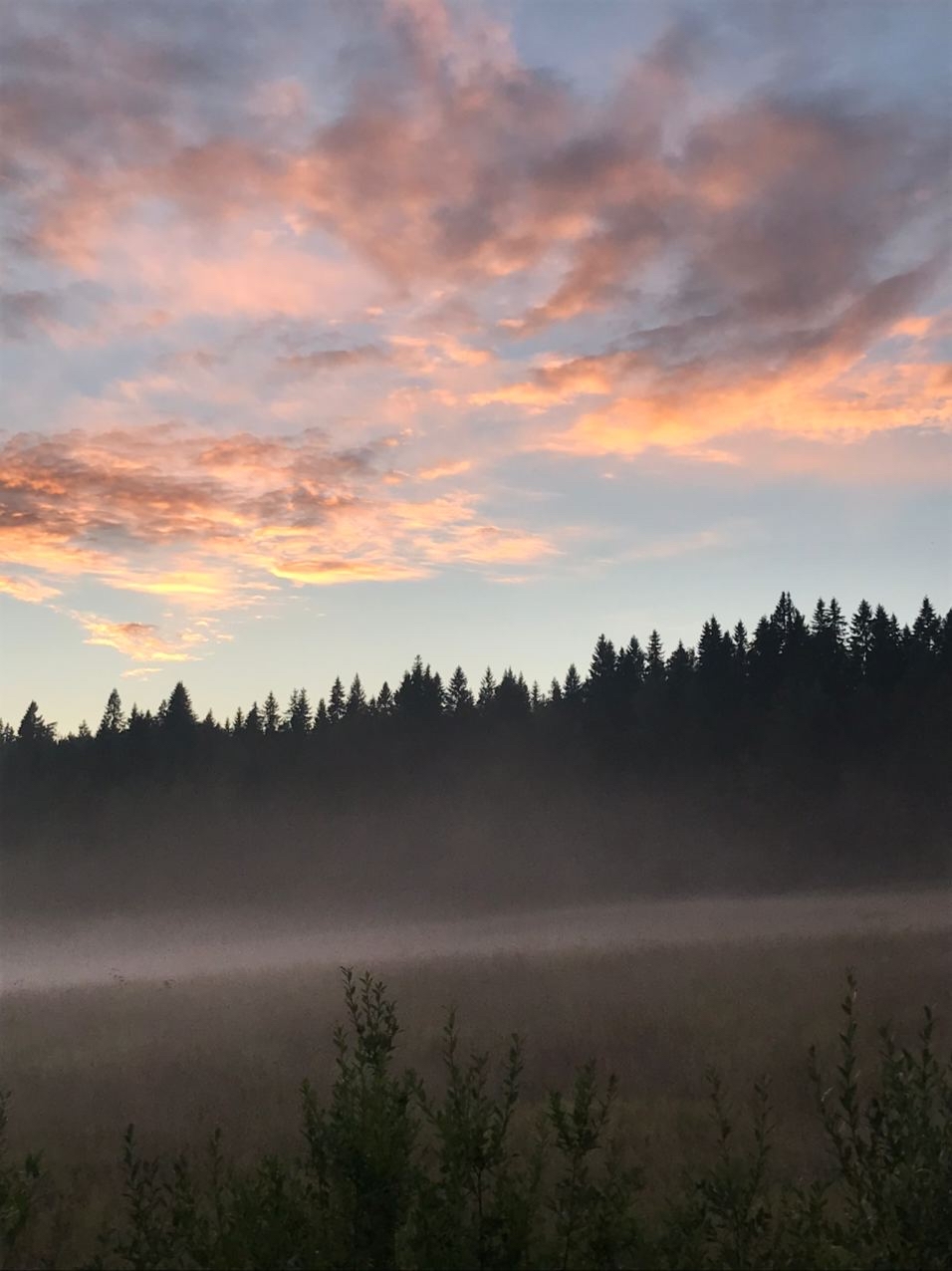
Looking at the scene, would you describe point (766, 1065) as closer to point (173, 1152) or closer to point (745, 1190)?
point (173, 1152)

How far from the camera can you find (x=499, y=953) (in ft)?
78.8

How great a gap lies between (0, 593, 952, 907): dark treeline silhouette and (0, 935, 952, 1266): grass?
35899 mm

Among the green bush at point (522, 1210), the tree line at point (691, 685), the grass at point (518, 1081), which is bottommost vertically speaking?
the grass at point (518, 1081)

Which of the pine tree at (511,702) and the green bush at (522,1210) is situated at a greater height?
the pine tree at (511,702)

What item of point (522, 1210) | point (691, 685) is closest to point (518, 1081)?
point (522, 1210)

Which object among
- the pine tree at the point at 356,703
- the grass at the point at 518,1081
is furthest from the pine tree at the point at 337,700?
the grass at the point at 518,1081

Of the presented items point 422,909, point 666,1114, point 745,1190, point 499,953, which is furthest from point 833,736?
point 745,1190

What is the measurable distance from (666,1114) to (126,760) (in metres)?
87.3

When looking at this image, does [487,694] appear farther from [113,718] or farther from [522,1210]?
[522,1210]

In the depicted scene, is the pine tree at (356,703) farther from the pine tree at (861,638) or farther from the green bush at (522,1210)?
the green bush at (522,1210)

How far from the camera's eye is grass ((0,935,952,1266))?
211 inches

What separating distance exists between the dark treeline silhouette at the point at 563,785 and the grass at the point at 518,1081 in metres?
35.9

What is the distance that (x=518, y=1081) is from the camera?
13094 mm

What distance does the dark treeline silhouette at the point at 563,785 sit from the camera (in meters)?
61.6
